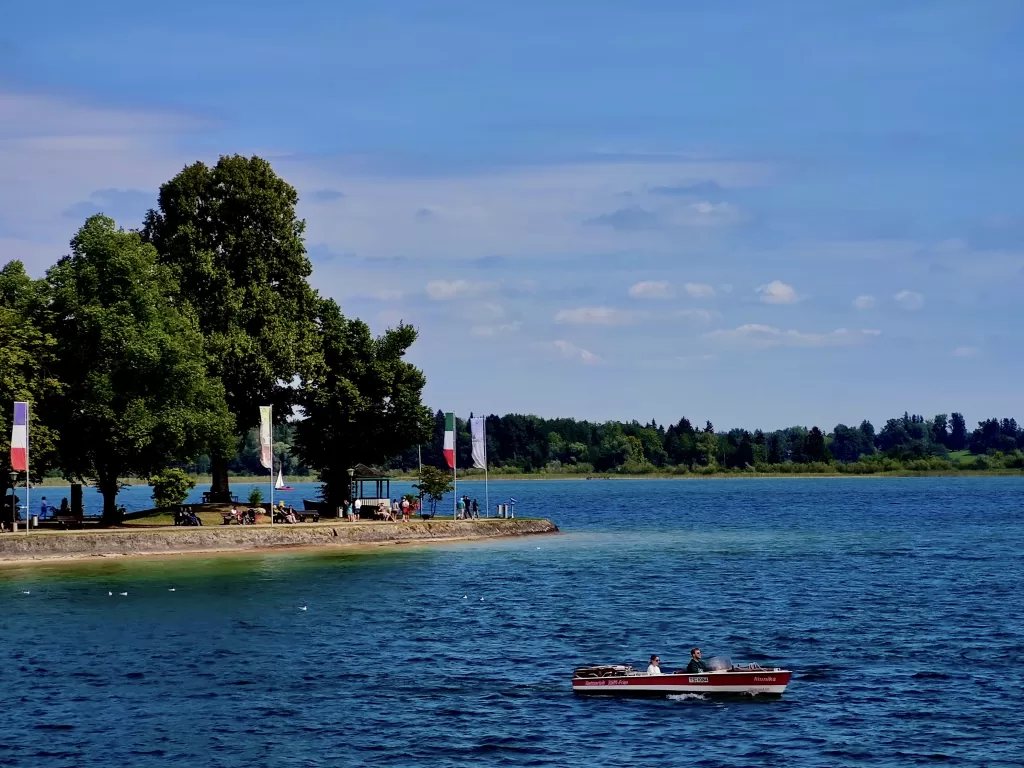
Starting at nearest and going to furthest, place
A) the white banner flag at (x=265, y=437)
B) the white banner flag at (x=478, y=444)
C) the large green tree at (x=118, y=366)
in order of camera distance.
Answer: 1. the large green tree at (x=118, y=366)
2. the white banner flag at (x=265, y=437)
3. the white banner flag at (x=478, y=444)

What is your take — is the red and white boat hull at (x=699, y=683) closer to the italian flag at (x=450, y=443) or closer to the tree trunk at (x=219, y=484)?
the italian flag at (x=450, y=443)

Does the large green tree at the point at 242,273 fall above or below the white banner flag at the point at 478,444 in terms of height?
above

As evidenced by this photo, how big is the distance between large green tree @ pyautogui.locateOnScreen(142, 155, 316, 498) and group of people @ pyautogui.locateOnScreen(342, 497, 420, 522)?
9.13 metres

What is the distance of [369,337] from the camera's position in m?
104

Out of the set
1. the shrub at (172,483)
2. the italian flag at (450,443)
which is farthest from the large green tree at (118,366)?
the italian flag at (450,443)

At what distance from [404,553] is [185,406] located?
58.6ft

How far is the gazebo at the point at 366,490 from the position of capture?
333ft

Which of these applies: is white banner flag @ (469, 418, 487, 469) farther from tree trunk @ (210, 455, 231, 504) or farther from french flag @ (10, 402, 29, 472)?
french flag @ (10, 402, 29, 472)

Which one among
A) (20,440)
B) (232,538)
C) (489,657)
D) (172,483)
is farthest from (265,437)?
(489,657)

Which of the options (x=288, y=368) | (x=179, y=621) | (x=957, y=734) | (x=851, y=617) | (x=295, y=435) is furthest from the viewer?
(x=295, y=435)

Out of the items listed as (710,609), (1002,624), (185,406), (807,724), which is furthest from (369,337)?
(807,724)

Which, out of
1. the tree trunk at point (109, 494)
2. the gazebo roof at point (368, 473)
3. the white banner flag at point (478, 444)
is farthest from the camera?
the gazebo roof at point (368, 473)

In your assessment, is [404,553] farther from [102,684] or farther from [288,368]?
[102,684]

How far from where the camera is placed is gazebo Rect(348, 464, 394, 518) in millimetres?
101438
